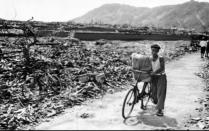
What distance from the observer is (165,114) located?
8.05m

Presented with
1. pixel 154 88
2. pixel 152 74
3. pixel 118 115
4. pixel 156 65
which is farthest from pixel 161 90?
pixel 118 115

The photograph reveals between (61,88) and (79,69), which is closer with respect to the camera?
(61,88)

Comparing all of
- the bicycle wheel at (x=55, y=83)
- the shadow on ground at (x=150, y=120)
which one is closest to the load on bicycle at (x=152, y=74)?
the shadow on ground at (x=150, y=120)

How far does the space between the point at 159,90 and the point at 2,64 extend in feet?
28.4

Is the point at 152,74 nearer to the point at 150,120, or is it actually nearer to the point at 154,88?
the point at 154,88

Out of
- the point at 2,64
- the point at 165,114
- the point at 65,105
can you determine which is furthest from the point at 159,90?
the point at 2,64

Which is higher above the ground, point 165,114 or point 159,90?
point 159,90

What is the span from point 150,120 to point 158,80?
1.09 meters

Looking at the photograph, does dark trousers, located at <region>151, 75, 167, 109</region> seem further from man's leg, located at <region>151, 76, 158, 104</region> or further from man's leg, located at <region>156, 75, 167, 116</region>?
man's leg, located at <region>151, 76, 158, 104</region>

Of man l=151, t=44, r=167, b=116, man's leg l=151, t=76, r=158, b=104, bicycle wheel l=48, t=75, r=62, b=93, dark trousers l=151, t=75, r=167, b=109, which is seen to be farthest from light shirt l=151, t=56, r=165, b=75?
bicycle wheel l=48, t=75, r=62, b=93

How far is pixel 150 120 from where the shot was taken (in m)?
7.41

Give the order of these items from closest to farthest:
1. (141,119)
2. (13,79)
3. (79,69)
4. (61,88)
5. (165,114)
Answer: (141,119) → (165,114) → (61,88) → (13,79) → (79,69)

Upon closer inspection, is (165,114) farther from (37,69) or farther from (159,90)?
(37,69)

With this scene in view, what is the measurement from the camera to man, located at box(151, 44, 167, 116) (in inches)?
292
